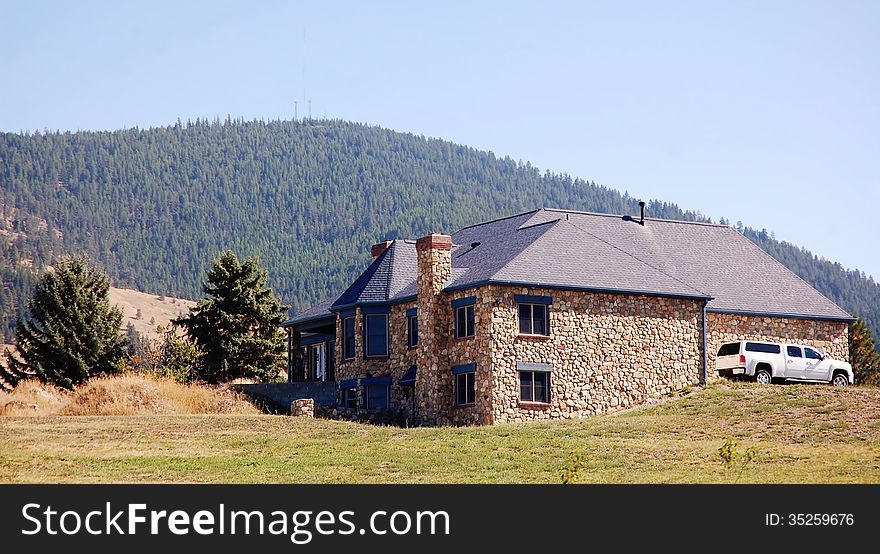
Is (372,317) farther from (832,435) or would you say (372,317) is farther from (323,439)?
(832,435)

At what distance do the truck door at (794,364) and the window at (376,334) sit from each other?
1502 cm

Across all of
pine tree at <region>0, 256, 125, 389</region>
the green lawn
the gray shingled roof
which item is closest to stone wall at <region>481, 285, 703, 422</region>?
the gray shingled roof

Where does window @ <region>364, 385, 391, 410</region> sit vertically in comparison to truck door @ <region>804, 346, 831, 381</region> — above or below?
below

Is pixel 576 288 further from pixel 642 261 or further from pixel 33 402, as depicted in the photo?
pixel 33 402

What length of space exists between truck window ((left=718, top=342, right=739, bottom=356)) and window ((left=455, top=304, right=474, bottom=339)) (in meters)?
10.2

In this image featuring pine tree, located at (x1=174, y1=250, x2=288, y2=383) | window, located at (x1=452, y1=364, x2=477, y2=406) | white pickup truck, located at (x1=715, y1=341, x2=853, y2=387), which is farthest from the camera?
pine tree, located at (x1=174, y1=250, x2=288, y2=383)

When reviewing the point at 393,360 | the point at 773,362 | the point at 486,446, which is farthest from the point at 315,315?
the point at 486,446

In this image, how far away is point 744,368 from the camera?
5094 centimetres

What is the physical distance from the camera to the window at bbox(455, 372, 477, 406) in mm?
47591

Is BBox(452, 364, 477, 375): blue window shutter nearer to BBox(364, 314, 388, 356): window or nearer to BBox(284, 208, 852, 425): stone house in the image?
BBox(284, 208, 852, 425): stone house

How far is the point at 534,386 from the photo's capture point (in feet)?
155

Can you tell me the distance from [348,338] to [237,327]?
1698 centimetres
